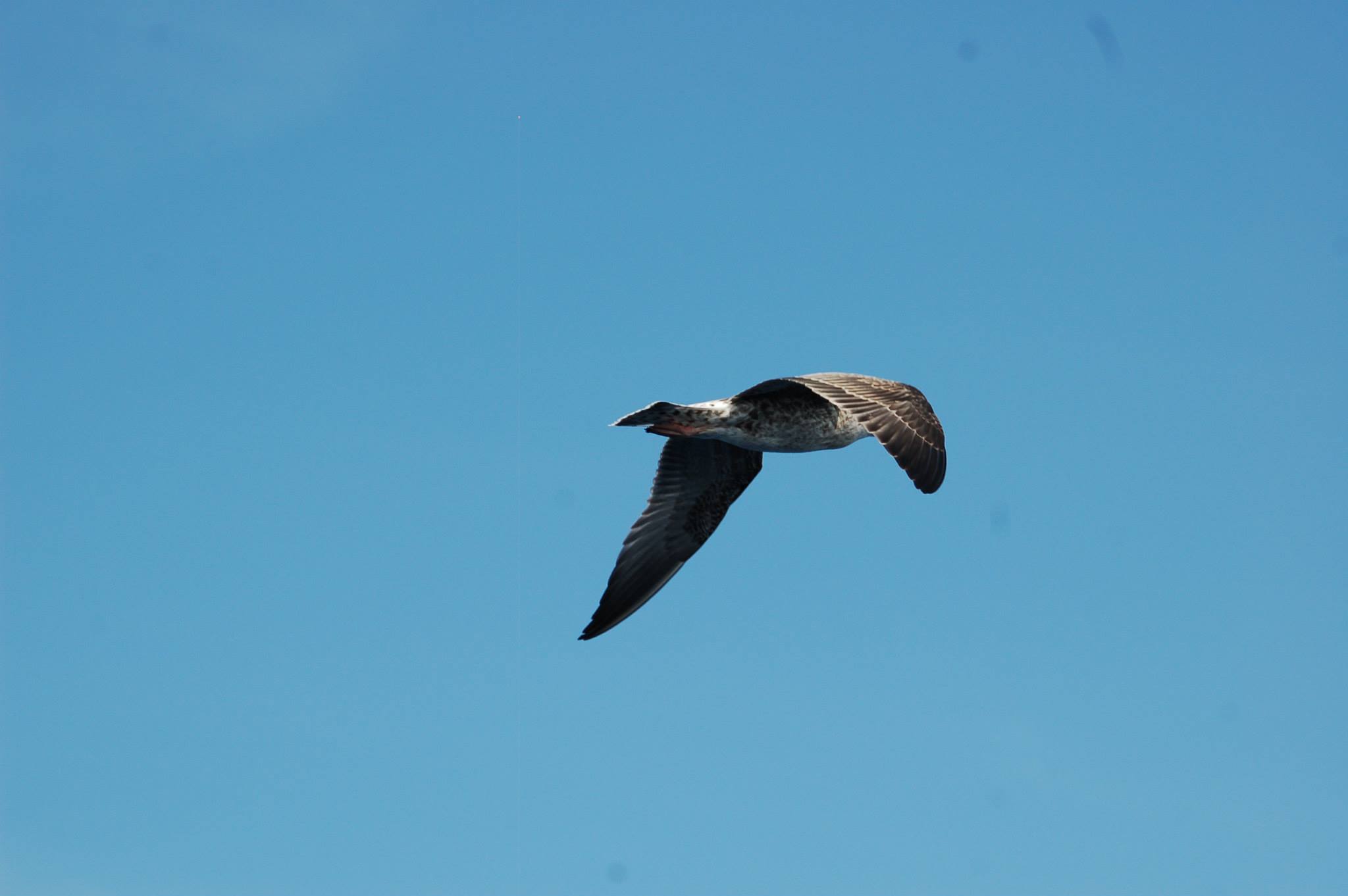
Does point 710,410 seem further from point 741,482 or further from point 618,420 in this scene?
point 741,482

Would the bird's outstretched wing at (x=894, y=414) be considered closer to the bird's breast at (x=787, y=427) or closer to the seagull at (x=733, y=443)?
the seagull at (x=733, y=443)

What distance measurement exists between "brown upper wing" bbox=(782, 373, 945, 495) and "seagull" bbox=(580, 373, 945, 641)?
2 cm

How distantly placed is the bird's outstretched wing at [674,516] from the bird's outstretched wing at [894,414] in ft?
10.8

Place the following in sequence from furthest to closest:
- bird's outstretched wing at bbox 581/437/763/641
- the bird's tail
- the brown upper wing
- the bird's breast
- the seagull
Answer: bird's outstretched wing at bbox 581/437/763/641 < the bird's breast < the bird's tail < the seagull < the brown upper wing

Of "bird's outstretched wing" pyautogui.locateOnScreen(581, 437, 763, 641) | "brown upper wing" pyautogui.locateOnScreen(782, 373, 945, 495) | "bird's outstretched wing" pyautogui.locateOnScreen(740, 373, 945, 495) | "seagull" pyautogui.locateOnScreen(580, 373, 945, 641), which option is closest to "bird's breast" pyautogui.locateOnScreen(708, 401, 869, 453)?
"seagull" pyautogui.locateOnScreen(580, 373, 945, 641)

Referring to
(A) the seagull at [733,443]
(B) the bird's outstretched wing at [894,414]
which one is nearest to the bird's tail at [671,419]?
(A) the seagull at [733,443]

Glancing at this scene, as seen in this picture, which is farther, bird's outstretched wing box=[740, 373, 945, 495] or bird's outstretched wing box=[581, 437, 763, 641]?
bird's outstretched wing box=[581, 437, 763, 641]

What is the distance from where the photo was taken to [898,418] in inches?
741

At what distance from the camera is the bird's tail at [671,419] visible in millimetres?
19953

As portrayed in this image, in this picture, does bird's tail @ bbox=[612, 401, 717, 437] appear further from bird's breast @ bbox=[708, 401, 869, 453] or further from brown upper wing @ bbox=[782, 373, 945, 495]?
brown upper wing @ bbox=[782, 373, 945, 495]

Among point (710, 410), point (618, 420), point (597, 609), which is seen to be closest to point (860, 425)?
A: point (710, 410)

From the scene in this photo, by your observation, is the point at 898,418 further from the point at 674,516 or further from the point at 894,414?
the point at 674,516

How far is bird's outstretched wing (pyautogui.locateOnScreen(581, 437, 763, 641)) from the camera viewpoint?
23656mm

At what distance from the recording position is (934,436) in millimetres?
18969
